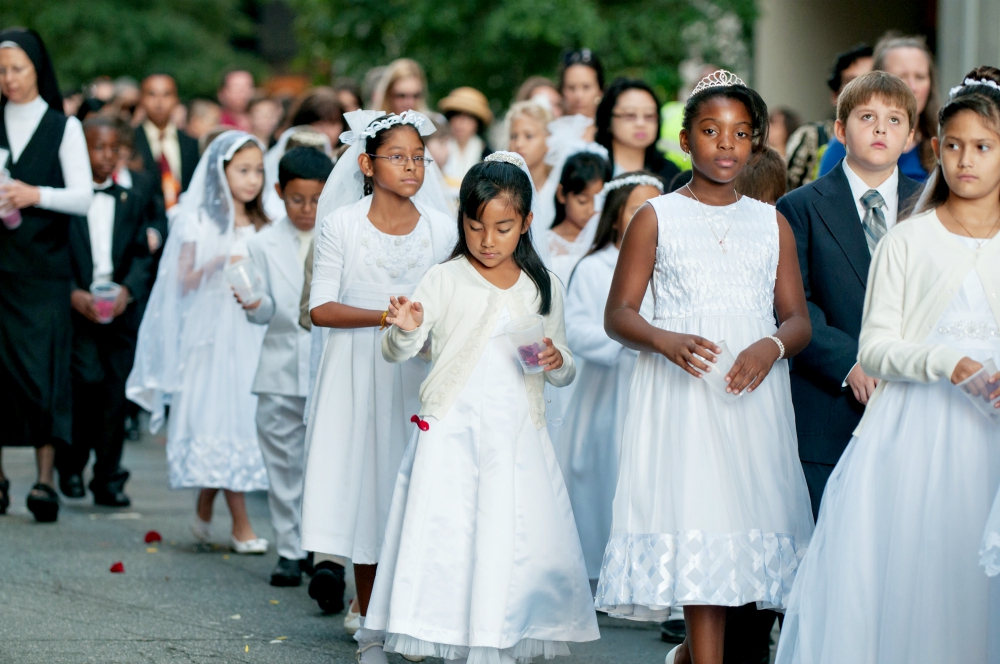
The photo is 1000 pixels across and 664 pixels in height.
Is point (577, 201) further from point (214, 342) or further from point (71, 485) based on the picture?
point (71, 485)

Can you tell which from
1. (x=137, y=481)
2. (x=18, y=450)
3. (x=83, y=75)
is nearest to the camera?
(x=137, y=481)

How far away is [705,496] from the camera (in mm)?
4707

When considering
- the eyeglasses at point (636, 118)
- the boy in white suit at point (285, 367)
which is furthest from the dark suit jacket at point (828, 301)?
the eyeglasses at point (636, 118)

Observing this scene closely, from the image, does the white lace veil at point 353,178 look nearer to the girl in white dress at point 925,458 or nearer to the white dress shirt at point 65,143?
the girl in white dress at point 925,458

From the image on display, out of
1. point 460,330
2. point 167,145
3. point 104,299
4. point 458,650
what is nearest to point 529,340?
point 460,330

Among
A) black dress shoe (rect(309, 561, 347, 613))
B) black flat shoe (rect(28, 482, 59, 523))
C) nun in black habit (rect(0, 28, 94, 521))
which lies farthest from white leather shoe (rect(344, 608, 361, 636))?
nun in black habit (rect(0, 28, 94, 521))

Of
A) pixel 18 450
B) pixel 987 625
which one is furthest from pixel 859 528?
pixel 18 450

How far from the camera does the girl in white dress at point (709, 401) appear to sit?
4668 millimetres

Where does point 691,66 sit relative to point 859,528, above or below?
above

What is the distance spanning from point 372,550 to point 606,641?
1.16 metres

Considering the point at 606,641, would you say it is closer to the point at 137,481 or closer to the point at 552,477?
the point at 552,477

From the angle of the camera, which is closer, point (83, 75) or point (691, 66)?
point (691, 66)

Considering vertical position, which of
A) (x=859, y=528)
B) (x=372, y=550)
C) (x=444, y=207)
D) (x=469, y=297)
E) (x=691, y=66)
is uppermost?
(x=691, y=66)

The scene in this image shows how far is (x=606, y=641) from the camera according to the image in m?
6.05
